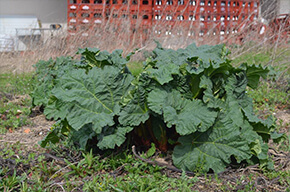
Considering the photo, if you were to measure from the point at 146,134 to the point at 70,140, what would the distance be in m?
0.68

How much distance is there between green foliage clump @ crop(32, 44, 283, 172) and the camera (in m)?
2.01

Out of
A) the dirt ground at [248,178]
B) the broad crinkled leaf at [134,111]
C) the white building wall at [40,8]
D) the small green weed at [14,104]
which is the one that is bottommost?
the small green weed at [14,104]

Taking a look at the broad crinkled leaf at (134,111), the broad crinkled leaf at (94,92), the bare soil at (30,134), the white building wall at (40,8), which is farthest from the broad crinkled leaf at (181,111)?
the white building wall at (40,8)

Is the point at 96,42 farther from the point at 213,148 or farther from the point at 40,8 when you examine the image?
the point at 40,8

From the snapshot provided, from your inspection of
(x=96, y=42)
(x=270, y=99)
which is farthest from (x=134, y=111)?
(x=96, y=42)

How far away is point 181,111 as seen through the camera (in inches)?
81.3

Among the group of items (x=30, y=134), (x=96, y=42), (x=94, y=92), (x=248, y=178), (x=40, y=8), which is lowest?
(x=30, y=134)

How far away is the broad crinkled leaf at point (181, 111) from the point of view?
1.88m

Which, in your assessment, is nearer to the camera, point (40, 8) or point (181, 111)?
point (181, 111)

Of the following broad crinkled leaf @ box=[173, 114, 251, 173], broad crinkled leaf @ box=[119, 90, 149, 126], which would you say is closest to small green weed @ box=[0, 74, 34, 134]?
broad crinkled leaf @ box=[119, 90, 149, 126]

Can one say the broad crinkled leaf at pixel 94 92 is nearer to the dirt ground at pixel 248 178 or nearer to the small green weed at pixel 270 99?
the dirt ground at pixel 248 178

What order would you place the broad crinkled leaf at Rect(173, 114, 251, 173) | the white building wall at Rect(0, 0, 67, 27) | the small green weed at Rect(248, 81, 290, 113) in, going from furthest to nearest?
the white building wall at Rect(0, 0, 67, 27) → the small green weed at Rect(248, 81, 290, 113) → the broad crinkled leaf at Rect(173, 114, 251, 173)

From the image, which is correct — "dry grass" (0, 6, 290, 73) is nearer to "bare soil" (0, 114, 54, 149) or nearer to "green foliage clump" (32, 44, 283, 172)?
"bare soil" (0, 114, 54, 149)

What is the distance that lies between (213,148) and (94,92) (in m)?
1.01
